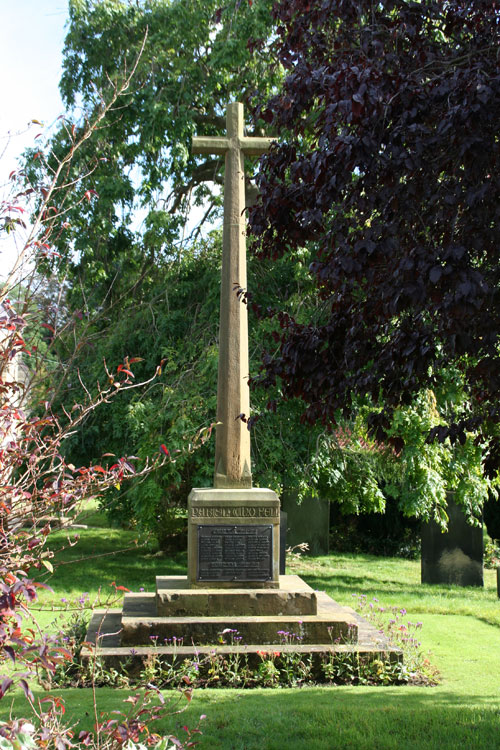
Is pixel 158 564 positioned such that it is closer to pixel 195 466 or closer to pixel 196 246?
pixel 195 466

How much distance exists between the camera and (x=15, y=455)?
262cm

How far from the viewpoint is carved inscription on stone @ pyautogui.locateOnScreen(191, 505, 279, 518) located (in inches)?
291

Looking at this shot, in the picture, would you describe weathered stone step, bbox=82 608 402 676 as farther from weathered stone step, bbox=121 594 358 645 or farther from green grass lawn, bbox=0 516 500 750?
green grass lawn, bbox=0 516 500 750

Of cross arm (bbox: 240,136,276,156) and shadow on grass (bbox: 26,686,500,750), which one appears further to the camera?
cross arm (bbox: 240,136,276,156)

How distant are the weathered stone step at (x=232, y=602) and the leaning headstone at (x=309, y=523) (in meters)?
9.12

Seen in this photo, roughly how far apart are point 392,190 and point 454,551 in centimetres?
1001

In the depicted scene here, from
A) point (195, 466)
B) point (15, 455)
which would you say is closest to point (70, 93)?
point (195, 466)

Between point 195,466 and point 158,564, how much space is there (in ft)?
7.96

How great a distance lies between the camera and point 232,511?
7.41 m

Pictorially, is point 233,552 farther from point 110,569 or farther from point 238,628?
point 110,569

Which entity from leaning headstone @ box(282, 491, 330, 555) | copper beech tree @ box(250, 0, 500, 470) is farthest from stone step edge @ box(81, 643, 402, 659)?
leaning headstone @ box(282, 491, 330, 555)

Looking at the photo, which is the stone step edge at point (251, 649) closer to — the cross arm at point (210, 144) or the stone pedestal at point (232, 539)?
the stone pedestal at point (232, 539)

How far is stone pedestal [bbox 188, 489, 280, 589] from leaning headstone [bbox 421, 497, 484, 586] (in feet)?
20.1

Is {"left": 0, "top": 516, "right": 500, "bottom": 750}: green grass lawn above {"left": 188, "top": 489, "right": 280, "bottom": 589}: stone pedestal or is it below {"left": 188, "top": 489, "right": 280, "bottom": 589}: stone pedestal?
below
